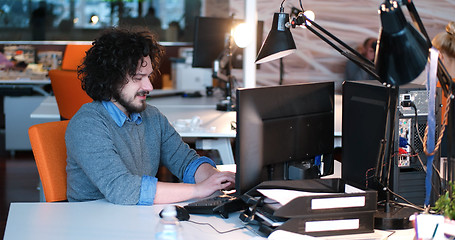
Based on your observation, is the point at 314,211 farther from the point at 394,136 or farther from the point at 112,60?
the point at 112,60

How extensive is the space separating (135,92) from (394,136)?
919 mm

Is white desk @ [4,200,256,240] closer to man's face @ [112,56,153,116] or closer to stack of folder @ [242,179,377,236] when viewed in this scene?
stack of folder @ [242,179,377,236]

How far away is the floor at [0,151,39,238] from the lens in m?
4.47

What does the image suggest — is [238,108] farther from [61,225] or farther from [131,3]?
[131,3]

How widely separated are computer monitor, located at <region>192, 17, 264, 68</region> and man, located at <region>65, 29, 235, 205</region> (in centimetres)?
205

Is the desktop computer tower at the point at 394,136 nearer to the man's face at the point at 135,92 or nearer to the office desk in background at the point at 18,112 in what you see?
the man's face at the point at 135,92

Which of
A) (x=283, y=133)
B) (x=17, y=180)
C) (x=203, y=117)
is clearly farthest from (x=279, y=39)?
(x=17, y=180)

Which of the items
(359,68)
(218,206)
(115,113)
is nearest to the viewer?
(218,206)

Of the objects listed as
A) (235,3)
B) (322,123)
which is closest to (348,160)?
(322,123)

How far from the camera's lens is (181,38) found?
7.97 meters

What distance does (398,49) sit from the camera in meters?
1.34

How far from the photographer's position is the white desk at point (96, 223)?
67.3 inches

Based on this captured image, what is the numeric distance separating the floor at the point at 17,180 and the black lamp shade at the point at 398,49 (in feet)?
9.76

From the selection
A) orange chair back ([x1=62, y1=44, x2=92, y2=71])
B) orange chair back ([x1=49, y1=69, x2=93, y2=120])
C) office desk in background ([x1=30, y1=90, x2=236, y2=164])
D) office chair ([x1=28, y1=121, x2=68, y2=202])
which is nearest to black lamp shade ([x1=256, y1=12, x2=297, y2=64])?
office chair ([x1=28, y1=121, x2=68, y2=202])
